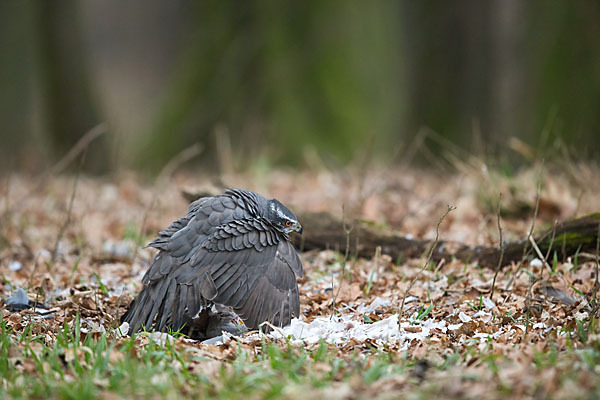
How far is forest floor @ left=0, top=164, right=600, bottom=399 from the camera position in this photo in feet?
8.20

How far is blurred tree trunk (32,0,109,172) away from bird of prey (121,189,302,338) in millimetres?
6690

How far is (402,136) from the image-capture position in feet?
36.5

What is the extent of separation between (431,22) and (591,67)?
3276mm

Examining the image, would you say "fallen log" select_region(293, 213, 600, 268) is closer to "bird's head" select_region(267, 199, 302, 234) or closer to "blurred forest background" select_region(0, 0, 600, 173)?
"bird's head" select_region(267, 199, 302, 234)

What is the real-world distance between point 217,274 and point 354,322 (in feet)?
2.89

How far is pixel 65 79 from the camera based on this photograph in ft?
32.6

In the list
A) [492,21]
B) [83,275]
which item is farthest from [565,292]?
[492,21]

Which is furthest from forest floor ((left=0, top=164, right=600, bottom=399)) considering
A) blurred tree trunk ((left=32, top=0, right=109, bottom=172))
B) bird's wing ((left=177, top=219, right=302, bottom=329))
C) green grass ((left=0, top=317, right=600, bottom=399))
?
blurred tree trunk ((left=32, top=0, right=109, bottom=172))

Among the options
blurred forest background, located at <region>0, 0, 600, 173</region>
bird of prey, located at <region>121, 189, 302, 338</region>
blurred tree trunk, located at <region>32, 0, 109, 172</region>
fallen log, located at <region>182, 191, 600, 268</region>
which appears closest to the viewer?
bird of prey, located at <region>121, 189, 302, 338</region>

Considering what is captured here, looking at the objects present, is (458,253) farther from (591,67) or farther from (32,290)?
(591,67)

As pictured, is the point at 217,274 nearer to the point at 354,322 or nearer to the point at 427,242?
the point at 354,322

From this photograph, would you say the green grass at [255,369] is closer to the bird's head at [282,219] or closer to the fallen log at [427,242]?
the bird's head at [282,219]

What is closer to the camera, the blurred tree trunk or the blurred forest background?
the blurred forest background

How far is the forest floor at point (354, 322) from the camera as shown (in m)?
2.50
